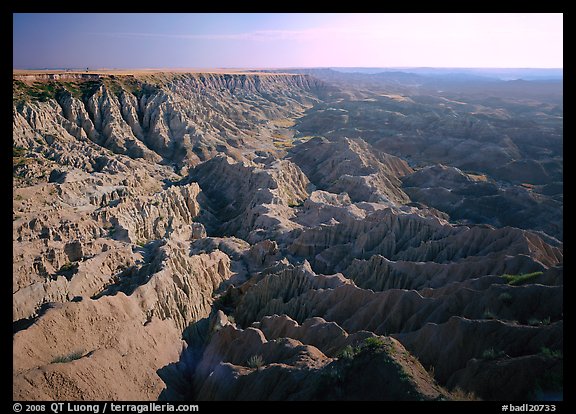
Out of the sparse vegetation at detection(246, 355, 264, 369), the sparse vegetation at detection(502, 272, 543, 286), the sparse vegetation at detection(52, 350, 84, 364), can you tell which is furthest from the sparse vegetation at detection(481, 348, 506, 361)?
the sparse vegetation at detection(52, 350, 84, 364)

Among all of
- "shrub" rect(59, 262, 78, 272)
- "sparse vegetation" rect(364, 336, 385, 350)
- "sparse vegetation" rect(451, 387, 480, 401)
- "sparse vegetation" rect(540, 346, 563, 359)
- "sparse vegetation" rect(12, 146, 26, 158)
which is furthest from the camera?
"sparse vegetation" rect(12, 146, 26, 158)

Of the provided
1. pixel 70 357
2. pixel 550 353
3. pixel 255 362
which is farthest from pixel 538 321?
pixel 70 357

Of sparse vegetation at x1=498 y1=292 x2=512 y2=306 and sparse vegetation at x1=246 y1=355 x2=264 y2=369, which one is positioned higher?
sparse vegetation at x1=498 y1=292 x2=512 y2=306

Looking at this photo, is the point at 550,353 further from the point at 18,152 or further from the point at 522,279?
the point at 18,152

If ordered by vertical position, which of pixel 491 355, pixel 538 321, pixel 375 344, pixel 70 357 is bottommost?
pixel 70 357

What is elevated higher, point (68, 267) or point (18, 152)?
point (18, 152)

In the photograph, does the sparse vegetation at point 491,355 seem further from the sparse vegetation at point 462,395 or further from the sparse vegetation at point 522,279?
the sparse vegetation at point 522,279

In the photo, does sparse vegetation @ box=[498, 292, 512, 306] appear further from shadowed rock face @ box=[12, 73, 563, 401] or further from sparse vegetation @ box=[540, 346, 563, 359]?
sparse vegetation @ box=[540, 346, 563, 359]
